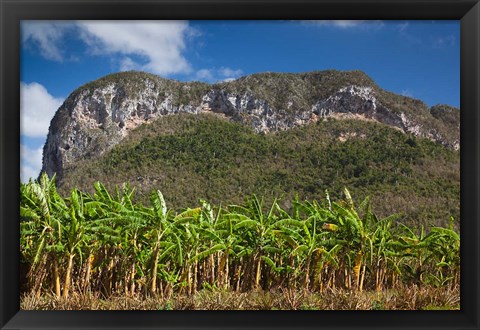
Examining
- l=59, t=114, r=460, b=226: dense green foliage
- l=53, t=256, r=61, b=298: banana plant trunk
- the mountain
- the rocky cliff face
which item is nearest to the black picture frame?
l=53, t=256, r=61, b=298: banana plant trunk

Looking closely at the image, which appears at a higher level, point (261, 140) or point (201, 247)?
point (261, 140)

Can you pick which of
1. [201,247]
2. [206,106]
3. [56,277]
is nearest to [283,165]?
[206,106]

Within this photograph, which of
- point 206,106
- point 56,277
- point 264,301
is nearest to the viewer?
point 264,301

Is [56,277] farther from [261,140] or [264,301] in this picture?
[261,140]

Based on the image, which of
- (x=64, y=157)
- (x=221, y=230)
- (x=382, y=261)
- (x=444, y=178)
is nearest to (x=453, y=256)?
(x=382, y=261)

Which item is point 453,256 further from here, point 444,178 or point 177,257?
point 444,178
